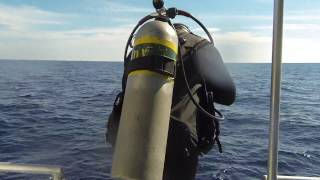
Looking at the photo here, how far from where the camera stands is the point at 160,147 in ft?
7.53

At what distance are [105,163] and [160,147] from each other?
→ 292 inches

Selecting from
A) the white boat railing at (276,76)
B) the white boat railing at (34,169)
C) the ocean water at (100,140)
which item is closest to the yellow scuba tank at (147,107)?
the white boat railing at (276,76)

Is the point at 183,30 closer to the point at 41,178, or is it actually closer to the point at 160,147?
the point at 160,147

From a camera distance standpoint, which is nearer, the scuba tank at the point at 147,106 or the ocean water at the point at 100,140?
the scuba tank at the point at 147,106

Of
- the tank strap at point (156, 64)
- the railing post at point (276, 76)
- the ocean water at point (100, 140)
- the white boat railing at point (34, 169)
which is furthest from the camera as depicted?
the ocean water at point (100, 140)

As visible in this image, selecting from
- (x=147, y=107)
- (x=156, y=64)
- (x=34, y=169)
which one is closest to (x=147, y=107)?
(x=147, y=107)

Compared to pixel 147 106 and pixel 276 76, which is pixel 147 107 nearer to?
pixel 147 106

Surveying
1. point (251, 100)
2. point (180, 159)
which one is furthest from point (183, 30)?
point (251, 100)

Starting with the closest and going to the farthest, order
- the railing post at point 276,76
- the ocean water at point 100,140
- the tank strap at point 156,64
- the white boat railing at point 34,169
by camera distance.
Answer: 1. the railing post at point 276,76
2. the tank strap at point 156,64
3. the white boat railing at point 34,169
4. the ocean water at point 100,140

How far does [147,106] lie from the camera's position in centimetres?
229

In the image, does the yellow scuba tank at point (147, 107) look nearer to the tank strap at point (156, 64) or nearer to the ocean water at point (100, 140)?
the tank strap at point (156, 64)

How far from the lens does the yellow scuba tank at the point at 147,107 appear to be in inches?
88.4

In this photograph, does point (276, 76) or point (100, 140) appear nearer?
point (276, 76)

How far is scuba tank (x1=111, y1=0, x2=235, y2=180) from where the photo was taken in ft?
7.37
